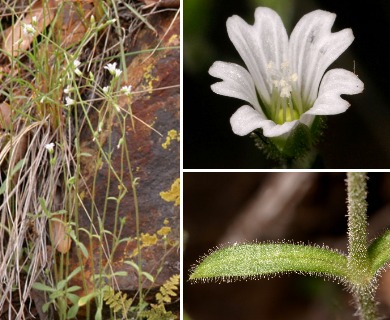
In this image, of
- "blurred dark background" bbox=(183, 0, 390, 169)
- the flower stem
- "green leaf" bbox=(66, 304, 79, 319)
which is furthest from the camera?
"green leaf" bbox=(66, 304, 79, 319)

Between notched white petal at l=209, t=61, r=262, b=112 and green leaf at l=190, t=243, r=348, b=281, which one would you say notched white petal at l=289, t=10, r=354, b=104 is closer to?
notched white petal at l=209, t=61, r=262, b=112

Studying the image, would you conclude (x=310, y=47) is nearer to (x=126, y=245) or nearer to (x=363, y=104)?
(x=363, y=104)

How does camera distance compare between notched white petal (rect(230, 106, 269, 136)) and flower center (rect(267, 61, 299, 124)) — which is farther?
flower center (rect(267, 61, 299, 124))

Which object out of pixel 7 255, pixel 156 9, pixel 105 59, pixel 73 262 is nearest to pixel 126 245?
pixel 73 262

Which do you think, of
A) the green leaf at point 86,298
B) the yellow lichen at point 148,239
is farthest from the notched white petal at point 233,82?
the green leaf at point 86,298

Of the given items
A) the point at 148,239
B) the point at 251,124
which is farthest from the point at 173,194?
the point at 251,124

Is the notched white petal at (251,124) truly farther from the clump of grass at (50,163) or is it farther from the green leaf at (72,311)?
the green leaf at (72,311)

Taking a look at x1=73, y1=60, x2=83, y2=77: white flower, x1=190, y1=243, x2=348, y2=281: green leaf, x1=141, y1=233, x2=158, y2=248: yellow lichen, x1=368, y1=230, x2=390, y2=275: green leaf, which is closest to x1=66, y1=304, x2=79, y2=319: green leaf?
x1=141, y1=233, x2=158, y2=248: yellow lichen
